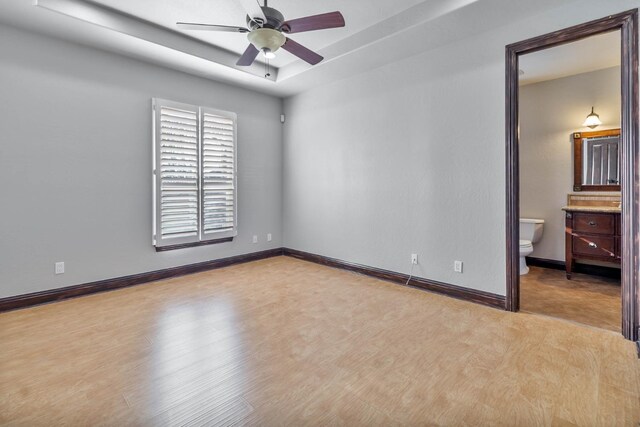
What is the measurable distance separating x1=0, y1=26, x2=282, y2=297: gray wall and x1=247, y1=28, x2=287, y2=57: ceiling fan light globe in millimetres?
2243

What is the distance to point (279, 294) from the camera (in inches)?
140

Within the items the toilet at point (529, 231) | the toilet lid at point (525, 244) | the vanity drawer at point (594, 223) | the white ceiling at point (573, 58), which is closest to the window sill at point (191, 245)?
the toilet lid at point (525, 244)

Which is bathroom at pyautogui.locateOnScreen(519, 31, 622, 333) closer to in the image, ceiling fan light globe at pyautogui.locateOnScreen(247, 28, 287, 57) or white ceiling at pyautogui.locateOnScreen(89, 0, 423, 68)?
white ceiling at pyautogui.locateOnScreen(89, 0, 423, 68)


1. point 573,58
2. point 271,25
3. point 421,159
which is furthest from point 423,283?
point 573,58

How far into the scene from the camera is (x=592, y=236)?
12.6 ft

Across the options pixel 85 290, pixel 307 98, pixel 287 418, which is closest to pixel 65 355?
pixel 85 290

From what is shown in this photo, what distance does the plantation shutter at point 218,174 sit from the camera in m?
4.40

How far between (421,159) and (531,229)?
213 cm

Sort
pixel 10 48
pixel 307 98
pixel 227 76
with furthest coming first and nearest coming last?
pixel 307 98, pixel 227 76, pixel 10 48

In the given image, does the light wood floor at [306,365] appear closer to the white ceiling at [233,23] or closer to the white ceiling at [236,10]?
the white ceiling at [233,23]

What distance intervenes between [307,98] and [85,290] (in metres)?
3.89

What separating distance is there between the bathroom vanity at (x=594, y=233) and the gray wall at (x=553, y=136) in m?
0.51

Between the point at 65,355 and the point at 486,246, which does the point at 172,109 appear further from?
the point at 486,246

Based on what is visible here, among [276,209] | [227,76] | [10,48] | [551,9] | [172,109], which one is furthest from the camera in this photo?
[276,209]
